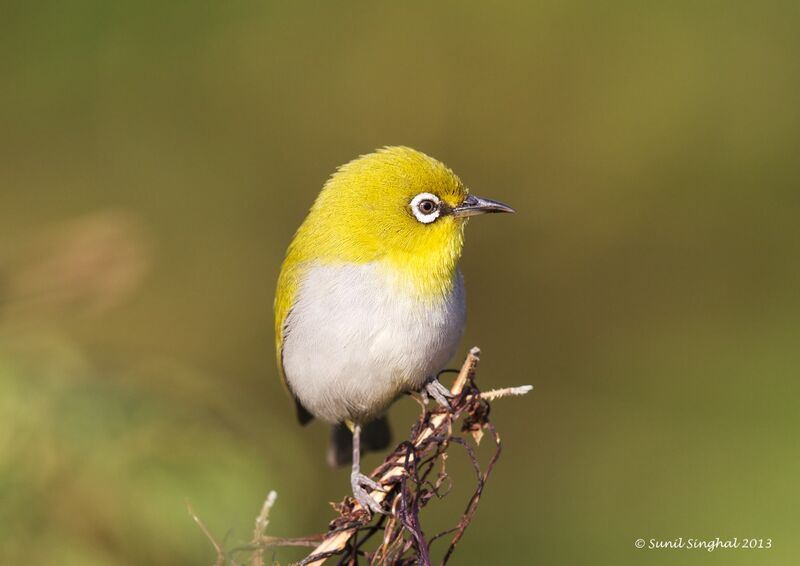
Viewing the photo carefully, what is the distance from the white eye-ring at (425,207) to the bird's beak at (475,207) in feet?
0.25

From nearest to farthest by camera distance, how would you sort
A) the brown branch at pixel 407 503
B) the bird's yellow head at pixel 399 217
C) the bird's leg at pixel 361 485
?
the brown branch at pixel 407 503, the bird's leg at pixel 361 485, the bird's yellow head at pixel 399 217

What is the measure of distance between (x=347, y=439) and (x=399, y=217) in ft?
4.13

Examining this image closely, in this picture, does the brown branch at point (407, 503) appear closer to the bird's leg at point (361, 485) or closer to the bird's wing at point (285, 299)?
the bird's leg at point (361, 485)

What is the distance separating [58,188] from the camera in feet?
15.5

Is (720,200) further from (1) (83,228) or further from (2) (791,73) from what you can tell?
(1) (83,228)

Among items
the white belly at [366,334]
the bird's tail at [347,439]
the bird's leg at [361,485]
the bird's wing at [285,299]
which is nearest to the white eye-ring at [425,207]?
the white belly at [366,334]

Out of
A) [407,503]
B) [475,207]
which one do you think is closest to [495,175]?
[475,207]

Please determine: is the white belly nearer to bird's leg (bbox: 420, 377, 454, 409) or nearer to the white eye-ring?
bird's leg (bbox: 420, 377, 454, 409)

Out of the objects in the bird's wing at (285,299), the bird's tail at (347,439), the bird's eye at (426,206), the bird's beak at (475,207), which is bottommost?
the bird's tail at (347,439)

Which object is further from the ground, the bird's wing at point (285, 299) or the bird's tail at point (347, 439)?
the bird's wing at point (285, 299)

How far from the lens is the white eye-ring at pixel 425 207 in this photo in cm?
315

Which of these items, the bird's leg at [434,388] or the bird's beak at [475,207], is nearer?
the bird's leg at [434,388]

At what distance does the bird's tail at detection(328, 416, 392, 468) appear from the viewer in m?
3.97

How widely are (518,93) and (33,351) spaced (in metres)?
3.10
